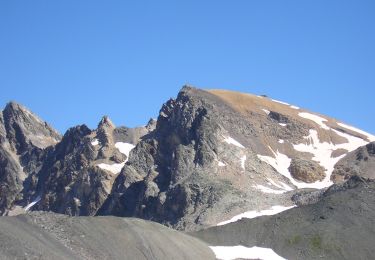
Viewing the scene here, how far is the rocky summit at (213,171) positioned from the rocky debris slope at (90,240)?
2.20 meters

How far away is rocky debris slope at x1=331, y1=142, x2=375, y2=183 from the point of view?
138 metres

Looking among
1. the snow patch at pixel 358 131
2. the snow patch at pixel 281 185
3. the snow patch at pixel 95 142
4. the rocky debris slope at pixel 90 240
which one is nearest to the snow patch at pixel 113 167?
the snow patch at pixel 95 142

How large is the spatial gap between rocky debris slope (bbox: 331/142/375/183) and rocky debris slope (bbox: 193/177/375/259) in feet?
131

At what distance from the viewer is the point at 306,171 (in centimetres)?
13938

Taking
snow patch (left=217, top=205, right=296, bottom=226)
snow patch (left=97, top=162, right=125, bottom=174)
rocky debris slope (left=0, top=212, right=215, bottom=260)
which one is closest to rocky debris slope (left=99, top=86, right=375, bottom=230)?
snow patch (left=217, top=205, right=296, bottom=226)

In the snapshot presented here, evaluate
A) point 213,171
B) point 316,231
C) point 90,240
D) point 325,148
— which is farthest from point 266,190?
point 90,240

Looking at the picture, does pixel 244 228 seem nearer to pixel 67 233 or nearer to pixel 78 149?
pixel 67 233

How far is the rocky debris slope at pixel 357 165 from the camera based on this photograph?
13823cm

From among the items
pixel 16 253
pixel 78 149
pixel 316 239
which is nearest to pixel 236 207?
pixel 316 239

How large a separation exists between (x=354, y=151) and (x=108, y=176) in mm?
49281

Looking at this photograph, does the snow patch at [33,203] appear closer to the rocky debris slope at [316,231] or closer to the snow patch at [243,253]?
the rocky debris slope at [316,231]

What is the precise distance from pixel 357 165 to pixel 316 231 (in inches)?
2163

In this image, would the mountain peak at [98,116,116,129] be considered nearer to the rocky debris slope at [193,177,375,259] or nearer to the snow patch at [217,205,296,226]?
the snow patch at [217,205,296,226]

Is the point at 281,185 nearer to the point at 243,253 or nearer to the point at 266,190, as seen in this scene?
the point at 266,190
